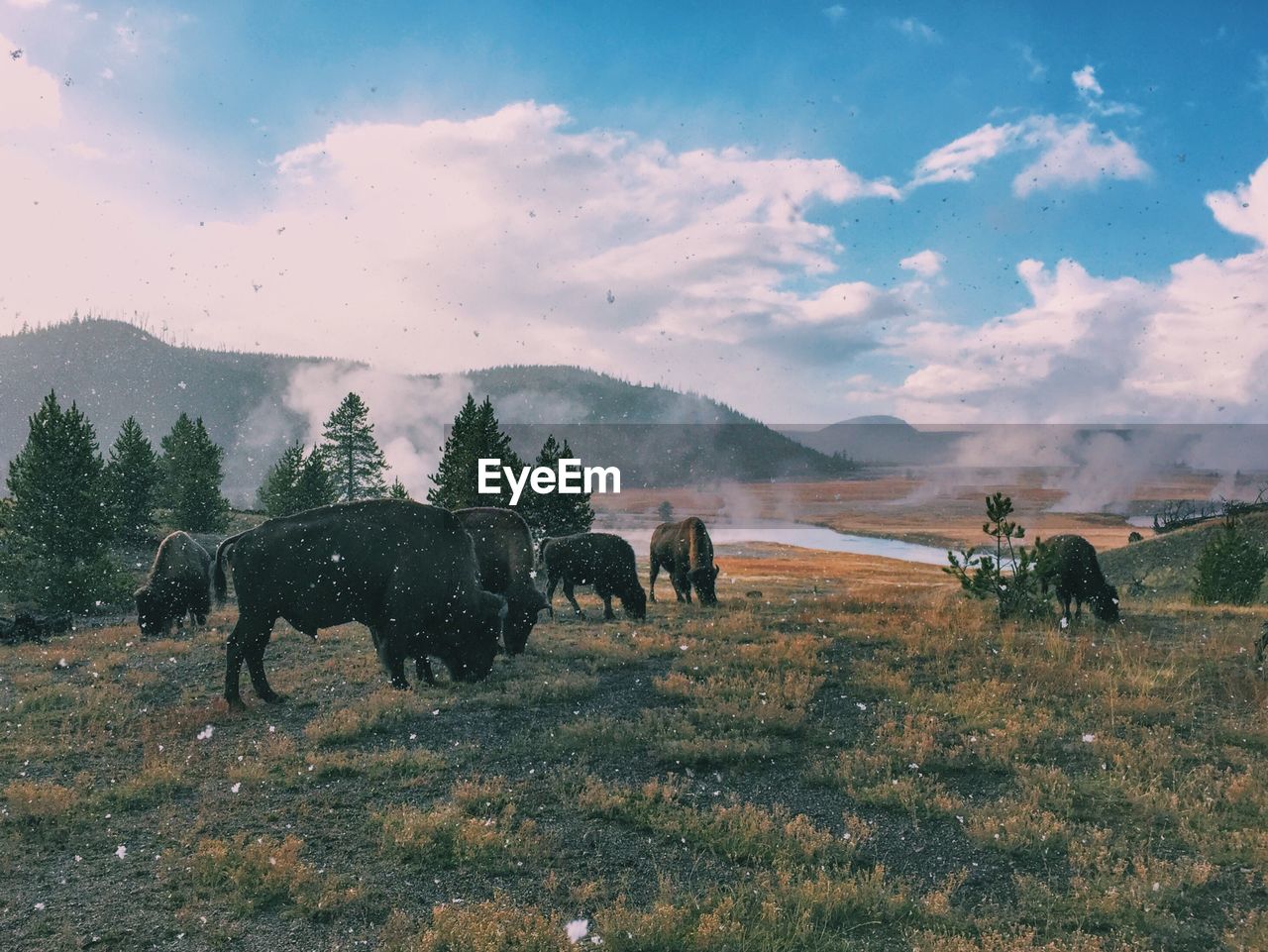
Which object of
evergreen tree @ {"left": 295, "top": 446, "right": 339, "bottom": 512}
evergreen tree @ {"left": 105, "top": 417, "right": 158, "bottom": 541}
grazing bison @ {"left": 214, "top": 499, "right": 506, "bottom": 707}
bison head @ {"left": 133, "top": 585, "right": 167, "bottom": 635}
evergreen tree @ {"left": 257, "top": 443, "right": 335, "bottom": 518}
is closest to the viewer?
grazing bison @ {"left": 214, "top": 499, "right": 506, "bottom": 707}

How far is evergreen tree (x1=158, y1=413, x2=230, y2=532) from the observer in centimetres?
5225

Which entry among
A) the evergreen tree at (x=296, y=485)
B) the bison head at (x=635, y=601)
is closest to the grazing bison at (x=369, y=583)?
the bison head at (x=635, y=601)

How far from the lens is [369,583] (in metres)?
11.0

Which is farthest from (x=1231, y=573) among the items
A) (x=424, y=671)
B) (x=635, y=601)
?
(x=424, y=671)

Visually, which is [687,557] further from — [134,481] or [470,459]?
[134,481]

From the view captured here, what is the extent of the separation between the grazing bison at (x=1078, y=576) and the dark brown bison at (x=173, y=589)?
74.3 feet

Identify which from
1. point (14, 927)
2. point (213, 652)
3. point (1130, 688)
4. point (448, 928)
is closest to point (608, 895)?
point (448, 928)

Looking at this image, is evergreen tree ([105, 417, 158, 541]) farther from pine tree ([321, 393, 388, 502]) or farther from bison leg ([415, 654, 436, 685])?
bison leg ([415, 654, 436, 685])

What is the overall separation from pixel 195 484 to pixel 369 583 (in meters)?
50.7

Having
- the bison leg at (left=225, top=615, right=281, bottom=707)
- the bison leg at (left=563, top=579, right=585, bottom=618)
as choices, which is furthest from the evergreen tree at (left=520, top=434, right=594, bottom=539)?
the bison leg at (left=225, top=615, right=281, bottom=707)

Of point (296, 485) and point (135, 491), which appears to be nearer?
point (135, 491)

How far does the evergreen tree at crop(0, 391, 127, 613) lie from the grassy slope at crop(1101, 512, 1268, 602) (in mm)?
43372

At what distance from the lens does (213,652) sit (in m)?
15.9

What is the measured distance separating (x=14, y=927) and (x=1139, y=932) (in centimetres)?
912
